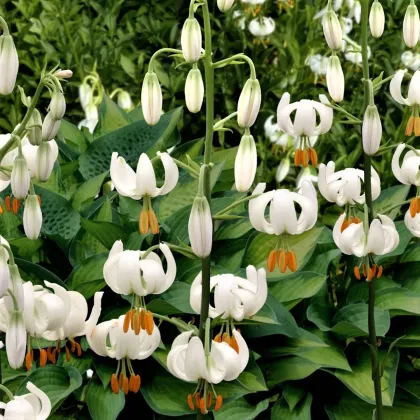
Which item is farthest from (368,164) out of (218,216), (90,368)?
(90,368)

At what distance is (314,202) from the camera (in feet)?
7.32

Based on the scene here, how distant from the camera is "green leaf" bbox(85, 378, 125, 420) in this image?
266 cm

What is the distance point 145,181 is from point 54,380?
776 mm

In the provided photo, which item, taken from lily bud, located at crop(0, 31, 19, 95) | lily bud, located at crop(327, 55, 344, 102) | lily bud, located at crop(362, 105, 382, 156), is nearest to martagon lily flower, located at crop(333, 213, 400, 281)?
lily bud, located at crop(362, 105, 382, 156)

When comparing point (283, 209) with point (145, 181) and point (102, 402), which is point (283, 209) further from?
point (102, 402)

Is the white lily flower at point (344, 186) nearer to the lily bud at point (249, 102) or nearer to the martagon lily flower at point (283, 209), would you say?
the martagon lily flower at point (283, 209)

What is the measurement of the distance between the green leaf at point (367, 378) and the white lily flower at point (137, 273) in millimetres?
886

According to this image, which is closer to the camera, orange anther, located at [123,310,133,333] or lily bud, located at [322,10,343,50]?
orange anther, located at [123,310,133,333]

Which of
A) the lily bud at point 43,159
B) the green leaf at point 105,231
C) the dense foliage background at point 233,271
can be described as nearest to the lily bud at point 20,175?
the lily bud at point 43,159

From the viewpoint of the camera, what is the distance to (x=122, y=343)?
233cm

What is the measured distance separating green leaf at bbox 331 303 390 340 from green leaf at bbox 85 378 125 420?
643 mm

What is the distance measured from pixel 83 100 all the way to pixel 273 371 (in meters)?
1.65

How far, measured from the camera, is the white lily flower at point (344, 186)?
2508mm

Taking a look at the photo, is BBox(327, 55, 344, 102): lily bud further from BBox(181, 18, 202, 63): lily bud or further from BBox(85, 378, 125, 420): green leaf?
BBox(85, 378, 125, 420): green leaf
